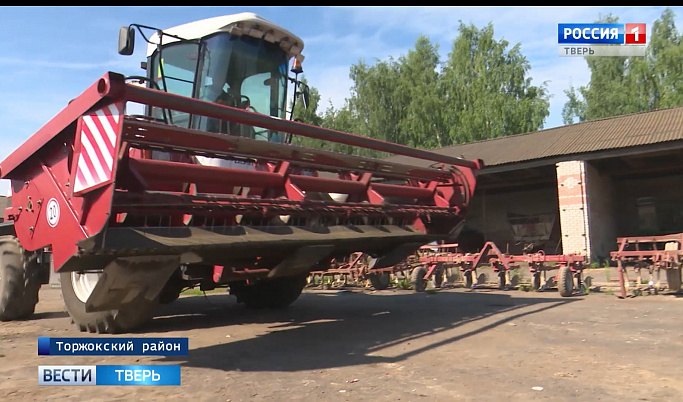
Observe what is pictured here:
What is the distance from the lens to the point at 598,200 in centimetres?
1645

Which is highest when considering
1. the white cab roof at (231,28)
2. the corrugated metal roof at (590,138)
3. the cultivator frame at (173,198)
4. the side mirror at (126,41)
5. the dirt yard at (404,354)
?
the corrugated metal roof at (590,138)

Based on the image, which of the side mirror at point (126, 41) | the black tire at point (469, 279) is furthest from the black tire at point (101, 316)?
the black tire at point (469, 279)

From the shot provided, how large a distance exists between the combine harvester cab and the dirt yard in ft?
2.02

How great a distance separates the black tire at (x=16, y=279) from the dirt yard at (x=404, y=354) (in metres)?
0.27

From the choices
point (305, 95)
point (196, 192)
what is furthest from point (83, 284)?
point (305, 95)

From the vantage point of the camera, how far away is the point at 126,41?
5.07 meters

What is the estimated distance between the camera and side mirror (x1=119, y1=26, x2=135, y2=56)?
5.05 meters

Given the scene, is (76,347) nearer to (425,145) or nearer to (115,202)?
(115,202)

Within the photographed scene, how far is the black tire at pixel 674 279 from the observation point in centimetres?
833

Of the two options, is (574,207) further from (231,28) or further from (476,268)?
(231,28)

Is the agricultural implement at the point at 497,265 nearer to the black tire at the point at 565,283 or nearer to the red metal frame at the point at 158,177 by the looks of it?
the black tire at the point at 565,283

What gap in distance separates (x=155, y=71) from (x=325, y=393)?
4.39m
